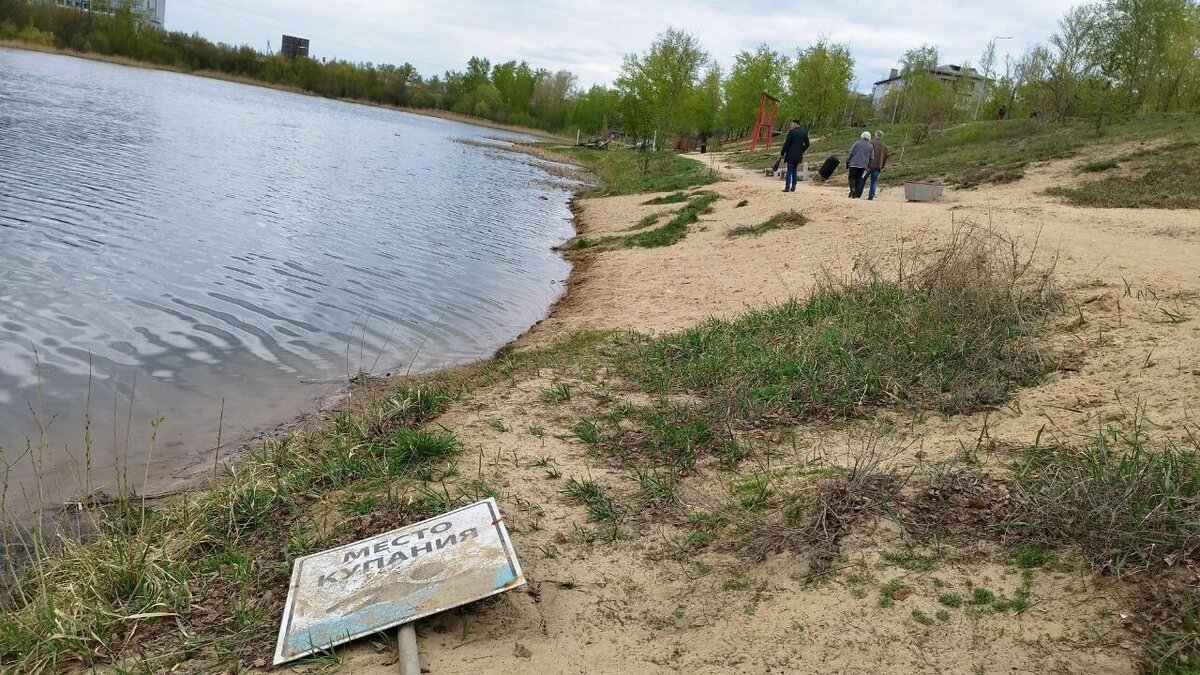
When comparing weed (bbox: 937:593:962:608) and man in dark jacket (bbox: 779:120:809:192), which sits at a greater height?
man in dark jacket (bbox: 779:120:809:192)

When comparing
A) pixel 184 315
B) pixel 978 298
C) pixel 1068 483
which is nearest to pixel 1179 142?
pixel 978 298

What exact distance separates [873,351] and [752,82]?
57959 mm

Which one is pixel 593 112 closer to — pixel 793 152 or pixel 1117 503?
pixel 793 152

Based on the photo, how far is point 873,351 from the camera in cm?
679

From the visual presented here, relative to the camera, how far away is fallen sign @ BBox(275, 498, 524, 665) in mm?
3766

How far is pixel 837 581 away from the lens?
3.86 metres

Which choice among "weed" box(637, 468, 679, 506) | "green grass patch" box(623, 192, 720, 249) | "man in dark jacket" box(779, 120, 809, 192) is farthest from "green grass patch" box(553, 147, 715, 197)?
"weed" box(637, 468, 679, 506)

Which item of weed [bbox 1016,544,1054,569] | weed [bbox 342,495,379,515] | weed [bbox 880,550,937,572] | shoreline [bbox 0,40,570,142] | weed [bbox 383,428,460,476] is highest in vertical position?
shoreline [bbox 0,40,570,142]

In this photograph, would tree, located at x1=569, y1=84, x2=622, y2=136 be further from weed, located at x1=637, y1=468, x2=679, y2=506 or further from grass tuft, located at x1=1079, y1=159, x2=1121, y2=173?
weed, located at x1=637, y1=468, x2=679, y2=506

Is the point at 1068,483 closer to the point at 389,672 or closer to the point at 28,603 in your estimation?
the point at 389,672

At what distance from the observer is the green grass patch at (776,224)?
49.5 ft

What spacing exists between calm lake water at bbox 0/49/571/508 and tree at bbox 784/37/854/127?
1315 inches

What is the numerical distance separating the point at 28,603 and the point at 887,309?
6938mm

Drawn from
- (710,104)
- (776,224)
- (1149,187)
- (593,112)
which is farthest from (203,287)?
(593,112)
